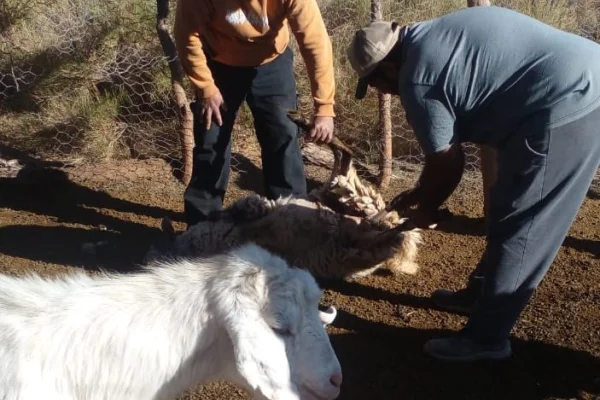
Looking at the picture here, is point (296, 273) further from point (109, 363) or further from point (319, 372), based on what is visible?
point (109, 363)

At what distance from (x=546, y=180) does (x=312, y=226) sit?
5.80ft

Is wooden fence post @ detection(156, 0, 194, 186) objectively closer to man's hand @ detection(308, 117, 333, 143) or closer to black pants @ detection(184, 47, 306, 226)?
black pants @ detection(184, 47, 306, 226)

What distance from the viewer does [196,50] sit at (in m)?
4.41

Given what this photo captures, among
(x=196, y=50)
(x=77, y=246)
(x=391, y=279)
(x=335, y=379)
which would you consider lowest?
(x=391, y=279)

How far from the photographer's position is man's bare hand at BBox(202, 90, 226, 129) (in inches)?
177

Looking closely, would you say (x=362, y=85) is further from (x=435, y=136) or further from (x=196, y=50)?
(x=196, y=50)

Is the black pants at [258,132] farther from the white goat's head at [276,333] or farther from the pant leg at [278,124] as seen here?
the white goat's head at [276,333]

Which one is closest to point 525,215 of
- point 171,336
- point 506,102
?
point 506,102

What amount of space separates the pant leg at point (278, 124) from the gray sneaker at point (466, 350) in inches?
58.9

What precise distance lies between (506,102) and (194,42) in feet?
6.79

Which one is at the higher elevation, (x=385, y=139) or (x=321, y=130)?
(x=321, y=130)

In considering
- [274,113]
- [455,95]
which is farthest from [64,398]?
[274,113]

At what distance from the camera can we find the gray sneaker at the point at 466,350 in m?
3.70

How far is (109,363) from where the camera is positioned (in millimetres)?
2242
